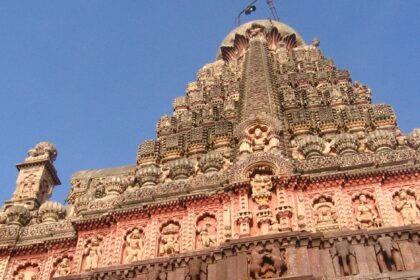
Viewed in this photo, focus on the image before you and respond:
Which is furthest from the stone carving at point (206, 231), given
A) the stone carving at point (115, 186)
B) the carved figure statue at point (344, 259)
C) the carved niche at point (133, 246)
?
the stone carving at point (115, 186)

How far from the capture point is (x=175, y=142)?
65.8 ft

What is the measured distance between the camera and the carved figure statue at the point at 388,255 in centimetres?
1368

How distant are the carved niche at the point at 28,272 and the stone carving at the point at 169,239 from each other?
380 cm

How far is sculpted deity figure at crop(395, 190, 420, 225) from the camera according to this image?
15.0m

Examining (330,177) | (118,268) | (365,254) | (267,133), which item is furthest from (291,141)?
(118,268)

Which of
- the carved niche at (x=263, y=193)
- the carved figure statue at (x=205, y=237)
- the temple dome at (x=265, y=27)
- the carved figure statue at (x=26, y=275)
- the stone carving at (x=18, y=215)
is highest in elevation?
the temple dome at (x=265, y=27)

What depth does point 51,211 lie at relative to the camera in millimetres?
18859

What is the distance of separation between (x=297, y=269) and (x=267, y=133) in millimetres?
5682

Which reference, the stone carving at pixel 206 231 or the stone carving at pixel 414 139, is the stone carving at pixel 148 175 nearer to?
the stone carving at pixel 206 231

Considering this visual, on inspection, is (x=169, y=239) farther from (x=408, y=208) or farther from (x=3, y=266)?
(x=408, y=208)

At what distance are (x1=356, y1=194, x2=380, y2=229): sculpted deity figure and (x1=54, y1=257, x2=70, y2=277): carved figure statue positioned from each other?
8062 mm

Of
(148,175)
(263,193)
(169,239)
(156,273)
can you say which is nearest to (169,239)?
(169,239)

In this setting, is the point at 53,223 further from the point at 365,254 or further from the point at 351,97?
the point at 351,97

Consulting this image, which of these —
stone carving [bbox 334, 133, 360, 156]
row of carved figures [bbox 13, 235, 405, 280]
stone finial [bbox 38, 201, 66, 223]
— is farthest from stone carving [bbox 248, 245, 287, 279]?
stone finial [bbox 38, 201, 66, 223]
